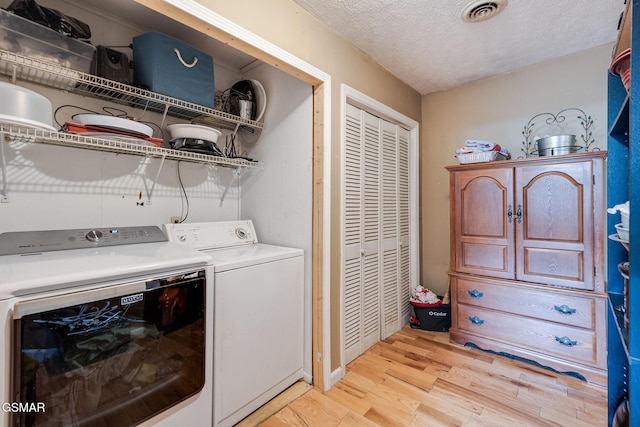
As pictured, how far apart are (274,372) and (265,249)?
29.7 inches

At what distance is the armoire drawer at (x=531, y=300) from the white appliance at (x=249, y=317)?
4.83 ft

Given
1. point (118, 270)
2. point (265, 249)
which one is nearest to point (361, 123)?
point (265, 249)

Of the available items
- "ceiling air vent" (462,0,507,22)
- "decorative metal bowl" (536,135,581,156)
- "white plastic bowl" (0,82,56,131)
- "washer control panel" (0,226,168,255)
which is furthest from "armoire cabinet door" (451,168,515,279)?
"white plastic bowl" (0,82,56,131)

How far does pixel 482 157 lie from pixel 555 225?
0.72 metres

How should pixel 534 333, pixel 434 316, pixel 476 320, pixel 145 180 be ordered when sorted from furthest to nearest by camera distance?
1. pixel 434 316
2. pixel 476 320
3. pixel 534 333
4. pixel 145 180

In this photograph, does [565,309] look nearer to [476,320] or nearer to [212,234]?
[476,320]

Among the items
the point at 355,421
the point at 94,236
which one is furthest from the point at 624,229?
the point at 94,236

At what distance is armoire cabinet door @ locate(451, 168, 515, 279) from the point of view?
88.4 inches

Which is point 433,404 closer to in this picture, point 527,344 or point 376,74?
point 527,344

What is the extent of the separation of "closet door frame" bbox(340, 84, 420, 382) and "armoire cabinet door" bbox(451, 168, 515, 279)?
18.8 inches

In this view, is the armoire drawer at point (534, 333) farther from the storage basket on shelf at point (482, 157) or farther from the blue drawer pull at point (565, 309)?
the storage basket on shelf at point (482, 157)

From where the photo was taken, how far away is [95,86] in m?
1.50

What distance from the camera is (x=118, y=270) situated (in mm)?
1076

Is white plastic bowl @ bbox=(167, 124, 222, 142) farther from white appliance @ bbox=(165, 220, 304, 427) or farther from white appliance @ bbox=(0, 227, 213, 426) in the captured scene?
white appliance @ bbox=(0, 227, 213, 426)
